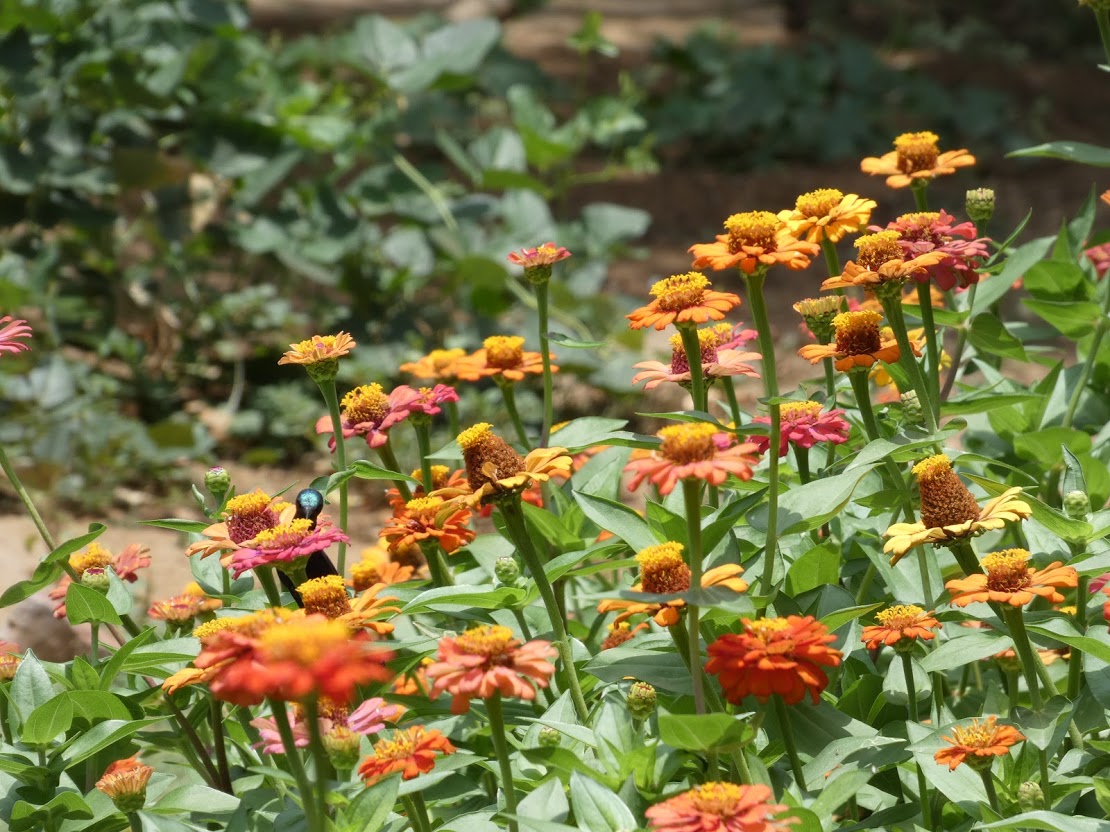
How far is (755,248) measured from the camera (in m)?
1.09

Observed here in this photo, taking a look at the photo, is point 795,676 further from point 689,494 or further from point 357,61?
point 357,61

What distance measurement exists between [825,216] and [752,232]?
0.11 meters

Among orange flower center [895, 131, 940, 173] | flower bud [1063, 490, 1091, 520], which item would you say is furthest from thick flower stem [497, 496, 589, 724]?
orange flower center [895, 131, 940, 173]

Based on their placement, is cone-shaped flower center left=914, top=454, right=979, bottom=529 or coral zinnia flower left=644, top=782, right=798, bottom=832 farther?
cone-shaped flower center left=914, top=454, right=979, bottom=529

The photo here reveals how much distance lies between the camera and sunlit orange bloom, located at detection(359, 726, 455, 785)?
3.29 feet

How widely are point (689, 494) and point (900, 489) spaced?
36 centimetres

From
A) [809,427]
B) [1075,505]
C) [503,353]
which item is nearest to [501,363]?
[503,353]

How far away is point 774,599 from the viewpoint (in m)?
1.17

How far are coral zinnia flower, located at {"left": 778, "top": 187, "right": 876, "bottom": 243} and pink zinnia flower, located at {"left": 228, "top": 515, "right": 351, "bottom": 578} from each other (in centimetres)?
51

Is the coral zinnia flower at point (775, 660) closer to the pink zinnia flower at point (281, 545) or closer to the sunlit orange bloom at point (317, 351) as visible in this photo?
the pink zinnia flower at point (281, 545)

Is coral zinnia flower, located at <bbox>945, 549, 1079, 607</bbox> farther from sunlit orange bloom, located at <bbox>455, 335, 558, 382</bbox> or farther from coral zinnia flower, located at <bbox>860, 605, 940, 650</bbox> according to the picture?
sunlit orange bloom, located at <bbox>455, 335, 558, 382</bbox>

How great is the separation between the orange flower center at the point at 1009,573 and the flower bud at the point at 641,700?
301mm

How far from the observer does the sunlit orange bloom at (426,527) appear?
123cm

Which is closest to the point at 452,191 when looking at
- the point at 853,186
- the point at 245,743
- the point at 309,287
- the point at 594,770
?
the point at 309,287
